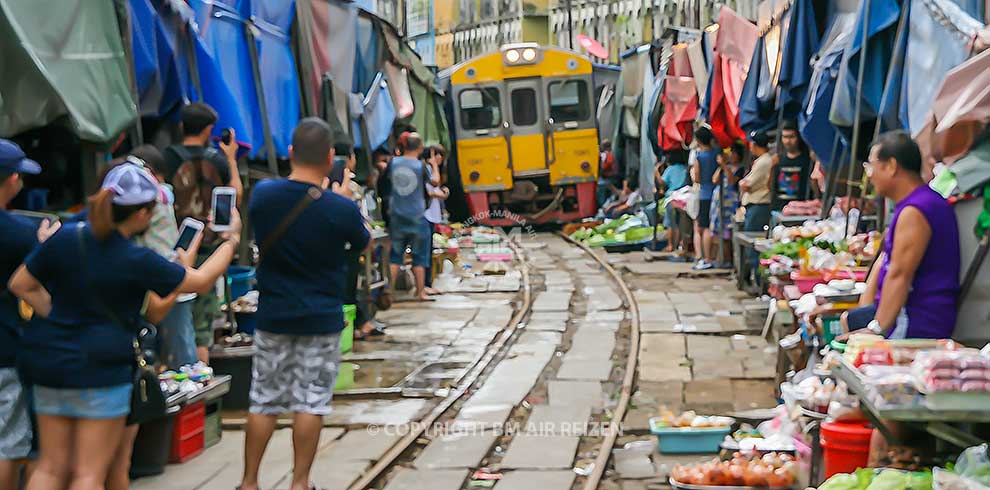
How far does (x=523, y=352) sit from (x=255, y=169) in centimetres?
286

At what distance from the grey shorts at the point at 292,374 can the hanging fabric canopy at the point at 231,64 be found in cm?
367

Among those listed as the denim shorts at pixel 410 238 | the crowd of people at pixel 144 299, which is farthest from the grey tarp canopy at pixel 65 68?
the denim shorts at pixel 410 238

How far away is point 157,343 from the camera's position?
596 cm

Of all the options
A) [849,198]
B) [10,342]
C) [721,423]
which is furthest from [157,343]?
[849,198]

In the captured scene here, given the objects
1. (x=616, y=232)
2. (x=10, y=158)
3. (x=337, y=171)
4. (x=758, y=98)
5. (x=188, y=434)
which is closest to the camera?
(x=10, y=158)

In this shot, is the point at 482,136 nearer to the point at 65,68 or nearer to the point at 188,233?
the point at 65,68

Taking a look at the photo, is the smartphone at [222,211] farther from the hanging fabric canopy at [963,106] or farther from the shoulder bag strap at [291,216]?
the hanging fabric canopy at [963,106]

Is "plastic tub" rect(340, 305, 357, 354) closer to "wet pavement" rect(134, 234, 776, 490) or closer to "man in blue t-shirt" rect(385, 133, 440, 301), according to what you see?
"wet pavement" rect(134, 234, 776, 490)

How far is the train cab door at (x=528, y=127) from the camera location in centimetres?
2012

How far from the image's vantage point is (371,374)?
8.30m

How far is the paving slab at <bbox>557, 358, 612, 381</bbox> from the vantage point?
321 inches

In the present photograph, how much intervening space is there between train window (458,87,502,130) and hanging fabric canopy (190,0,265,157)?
1073cm

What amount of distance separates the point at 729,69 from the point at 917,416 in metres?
10.2

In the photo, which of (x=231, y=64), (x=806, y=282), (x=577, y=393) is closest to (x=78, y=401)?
(x=577, y=393)
